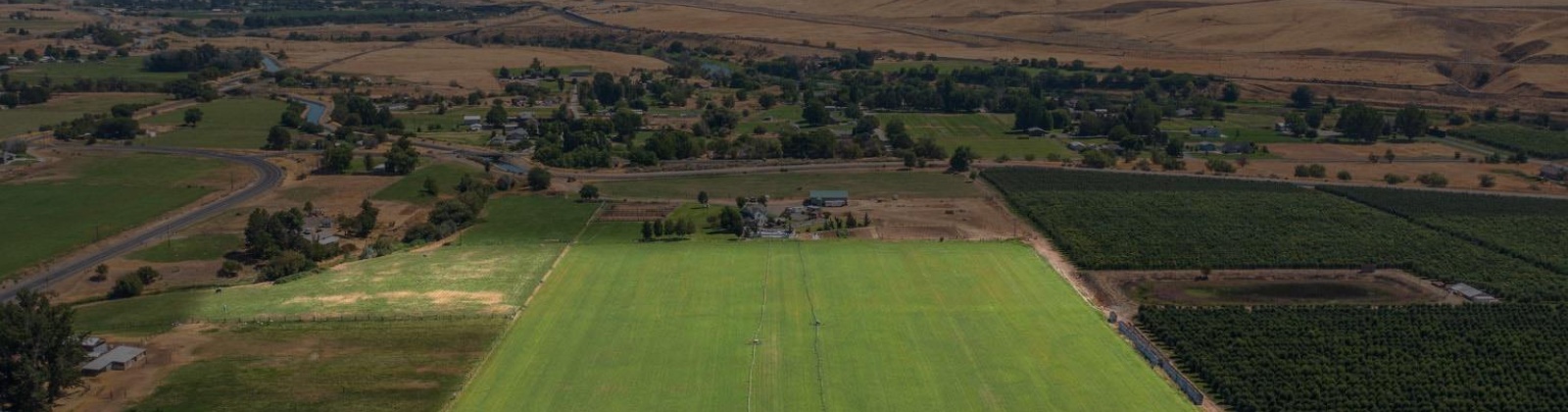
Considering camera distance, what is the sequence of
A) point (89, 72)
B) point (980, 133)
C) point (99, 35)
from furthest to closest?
1. point (99, 35)
2. point (89, 72)
3. point (980, 133)

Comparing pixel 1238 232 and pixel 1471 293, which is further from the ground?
pixel 1238 232

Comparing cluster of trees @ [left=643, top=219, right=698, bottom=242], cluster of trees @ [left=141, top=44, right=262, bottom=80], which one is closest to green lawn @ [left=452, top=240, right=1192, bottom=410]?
cluster of trees @ [left=643, top=219, right=698, bottom=242]

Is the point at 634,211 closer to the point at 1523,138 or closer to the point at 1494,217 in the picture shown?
the point at 1494,217

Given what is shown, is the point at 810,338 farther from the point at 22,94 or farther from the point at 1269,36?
the point at 1269,36

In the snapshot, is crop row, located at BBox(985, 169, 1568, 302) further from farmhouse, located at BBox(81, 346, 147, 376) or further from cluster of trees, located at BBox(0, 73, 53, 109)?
cluster of trees, located at BBox(0, 73, 53, 109)

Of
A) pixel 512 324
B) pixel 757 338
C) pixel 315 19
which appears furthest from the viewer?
pixel 315 19

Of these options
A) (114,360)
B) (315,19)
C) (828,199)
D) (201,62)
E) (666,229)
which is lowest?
(114,360)

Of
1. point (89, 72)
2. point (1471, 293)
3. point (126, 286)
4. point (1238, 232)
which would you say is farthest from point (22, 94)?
point (1471, 293)

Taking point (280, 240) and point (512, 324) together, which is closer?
point (512, 324)
